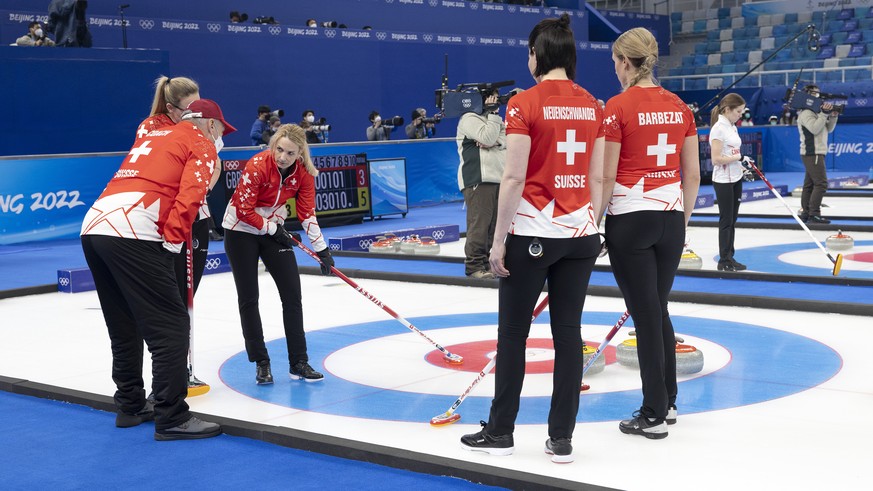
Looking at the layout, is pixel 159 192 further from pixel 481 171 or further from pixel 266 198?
pixel 481 171

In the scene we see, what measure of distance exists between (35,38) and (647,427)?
54.2 feet

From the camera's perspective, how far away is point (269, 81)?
24.5 meters

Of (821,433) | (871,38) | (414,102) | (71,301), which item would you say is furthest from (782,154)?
(821,433)

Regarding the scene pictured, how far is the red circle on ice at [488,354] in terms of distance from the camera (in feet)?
21.9

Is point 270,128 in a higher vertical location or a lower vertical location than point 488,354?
higher

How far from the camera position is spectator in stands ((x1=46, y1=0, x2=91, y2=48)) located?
17.8 meters

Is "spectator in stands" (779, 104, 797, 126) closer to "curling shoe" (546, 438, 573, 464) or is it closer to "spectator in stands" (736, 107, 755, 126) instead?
"spectator in stands" (736, 107, 755, 126)

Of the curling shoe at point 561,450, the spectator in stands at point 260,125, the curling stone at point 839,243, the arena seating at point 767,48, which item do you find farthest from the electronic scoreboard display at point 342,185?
the arena seating at point 767,48

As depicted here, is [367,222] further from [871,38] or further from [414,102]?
[871,38]

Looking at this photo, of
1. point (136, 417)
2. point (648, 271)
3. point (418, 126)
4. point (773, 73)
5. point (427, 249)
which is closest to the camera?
point (648, 271)

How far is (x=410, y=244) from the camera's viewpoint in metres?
13.3

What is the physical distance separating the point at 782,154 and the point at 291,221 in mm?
17433

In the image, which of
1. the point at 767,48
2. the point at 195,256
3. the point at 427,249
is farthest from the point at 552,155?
the point at 767,48

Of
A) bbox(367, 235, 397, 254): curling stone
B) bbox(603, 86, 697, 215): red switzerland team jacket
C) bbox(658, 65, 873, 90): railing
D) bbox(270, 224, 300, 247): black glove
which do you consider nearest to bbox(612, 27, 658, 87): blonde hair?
bbox(603, 86, 697, 215): red switzerland team jacket
